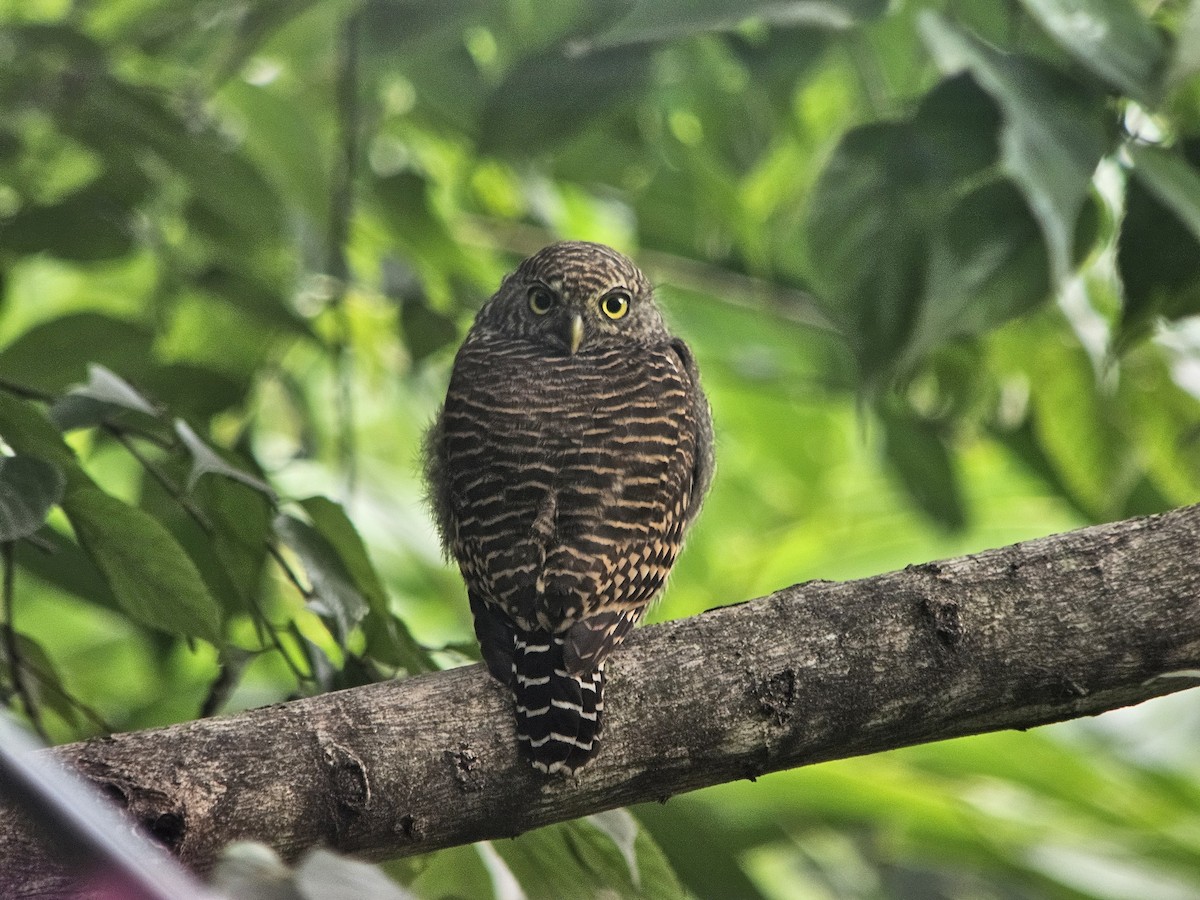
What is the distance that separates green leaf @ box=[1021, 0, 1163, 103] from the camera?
2.07 metres

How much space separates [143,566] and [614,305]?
1.93m

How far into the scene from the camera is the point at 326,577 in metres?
1.94

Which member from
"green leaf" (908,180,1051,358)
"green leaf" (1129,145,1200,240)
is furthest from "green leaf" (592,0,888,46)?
"green leaf" (1129,145,1200,240)

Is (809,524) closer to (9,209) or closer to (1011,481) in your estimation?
(1011,481)

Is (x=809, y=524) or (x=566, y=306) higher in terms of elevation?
(x=566, y=306)

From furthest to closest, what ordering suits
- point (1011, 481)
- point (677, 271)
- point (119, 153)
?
point (1011, 481)
point (677, 271)
point (119, 153)

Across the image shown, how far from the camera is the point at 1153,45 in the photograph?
216 centimetres

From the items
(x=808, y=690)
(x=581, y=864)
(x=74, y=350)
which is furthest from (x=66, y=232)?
(x=808, y=690)

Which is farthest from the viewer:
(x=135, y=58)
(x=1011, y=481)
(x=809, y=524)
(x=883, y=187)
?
(x=1011, y=481)

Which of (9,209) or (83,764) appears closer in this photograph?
(83,764)

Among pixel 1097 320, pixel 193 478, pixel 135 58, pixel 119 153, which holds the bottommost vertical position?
pixel 193 478

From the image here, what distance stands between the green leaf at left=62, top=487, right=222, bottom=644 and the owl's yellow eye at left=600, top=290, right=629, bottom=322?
1856 mm

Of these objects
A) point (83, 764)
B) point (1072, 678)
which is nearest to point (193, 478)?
point (83, 764)

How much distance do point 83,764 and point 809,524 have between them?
382 centimetres
